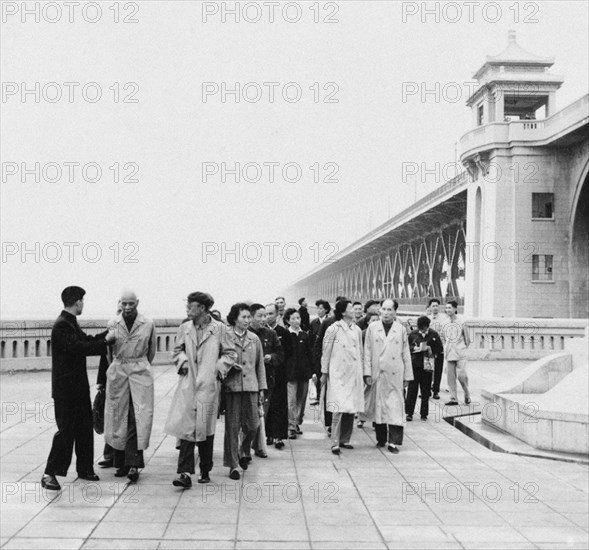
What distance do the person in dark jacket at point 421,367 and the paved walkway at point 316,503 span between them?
1939 mm

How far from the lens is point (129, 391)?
634cm

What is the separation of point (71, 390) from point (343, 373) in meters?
3.09

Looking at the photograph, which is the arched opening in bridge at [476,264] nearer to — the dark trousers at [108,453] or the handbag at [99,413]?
the dark trousers at [108,453]

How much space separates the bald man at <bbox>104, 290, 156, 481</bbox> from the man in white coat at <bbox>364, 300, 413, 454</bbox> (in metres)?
2.87

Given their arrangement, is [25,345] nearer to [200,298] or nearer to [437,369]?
[437,369]

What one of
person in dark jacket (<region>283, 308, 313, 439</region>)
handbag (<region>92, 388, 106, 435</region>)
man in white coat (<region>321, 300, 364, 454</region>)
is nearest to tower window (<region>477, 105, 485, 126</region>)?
person in dark jacket (<region>283, 308, 313, 439</region>)

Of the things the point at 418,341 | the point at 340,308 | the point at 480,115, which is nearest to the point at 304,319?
the point at 418,341

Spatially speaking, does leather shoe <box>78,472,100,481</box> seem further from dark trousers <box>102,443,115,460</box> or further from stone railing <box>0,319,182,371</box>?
stone railing <box>0,319,182,371</box>

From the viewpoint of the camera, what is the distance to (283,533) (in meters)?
4.74

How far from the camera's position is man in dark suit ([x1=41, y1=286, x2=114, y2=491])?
593cm

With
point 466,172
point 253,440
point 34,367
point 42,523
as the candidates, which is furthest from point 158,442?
point 466,172

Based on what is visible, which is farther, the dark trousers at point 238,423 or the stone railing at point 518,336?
the stone railing at point 518,336

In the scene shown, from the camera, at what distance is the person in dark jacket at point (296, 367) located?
8.81 metres

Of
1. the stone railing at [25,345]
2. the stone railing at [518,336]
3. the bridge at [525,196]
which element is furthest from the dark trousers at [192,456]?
the bridge at [525,196]
